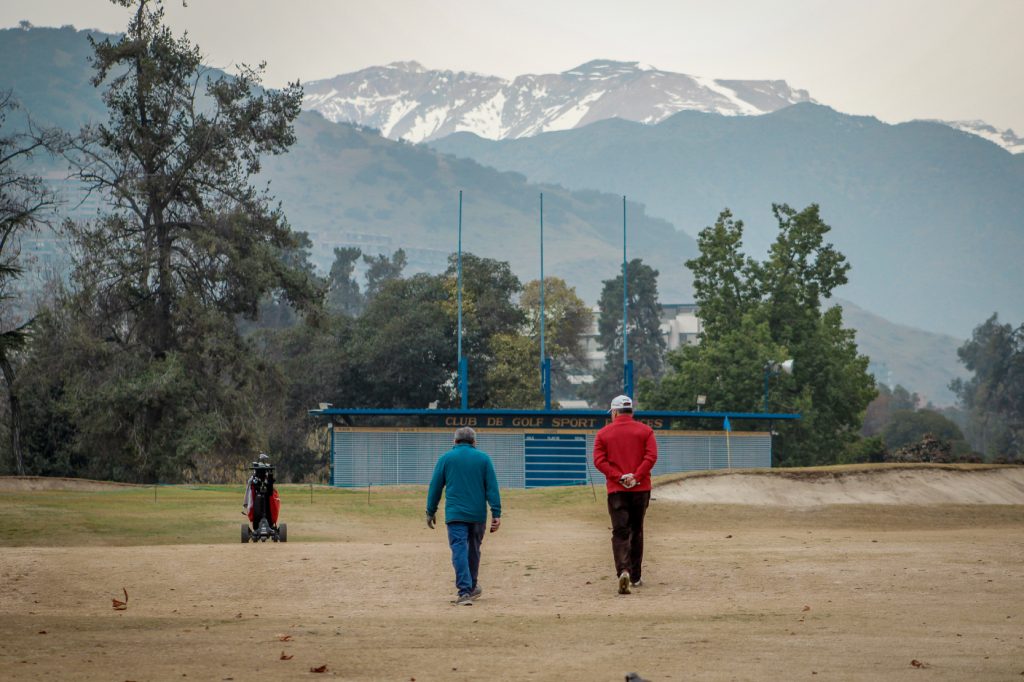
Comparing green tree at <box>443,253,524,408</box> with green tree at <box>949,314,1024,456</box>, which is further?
green tree at <box>949,314,1024,456</box>

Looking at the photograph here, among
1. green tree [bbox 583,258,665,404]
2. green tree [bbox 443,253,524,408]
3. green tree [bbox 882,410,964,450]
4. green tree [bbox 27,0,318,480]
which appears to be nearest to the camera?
green tree [bbox 27,0,318,480]

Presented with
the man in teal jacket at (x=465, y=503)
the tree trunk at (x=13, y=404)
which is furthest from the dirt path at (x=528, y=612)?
the tree trunk at (x=13, y=404)

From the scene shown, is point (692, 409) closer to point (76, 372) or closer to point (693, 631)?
point (76, 372)

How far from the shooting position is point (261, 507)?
24922mm

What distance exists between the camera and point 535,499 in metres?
41.1

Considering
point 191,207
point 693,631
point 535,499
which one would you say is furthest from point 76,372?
point 693,631

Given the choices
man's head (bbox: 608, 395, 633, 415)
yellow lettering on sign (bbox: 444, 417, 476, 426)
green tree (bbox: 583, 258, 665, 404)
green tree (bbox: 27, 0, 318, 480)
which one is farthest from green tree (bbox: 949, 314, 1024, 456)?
man's head (bbox: 608, 395, 633, 415)

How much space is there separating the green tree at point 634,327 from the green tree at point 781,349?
74.0 metres

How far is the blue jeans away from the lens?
16.6 metres

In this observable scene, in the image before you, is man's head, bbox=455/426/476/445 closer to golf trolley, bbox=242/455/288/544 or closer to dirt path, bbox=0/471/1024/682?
dirt path, bbox=0/471/1024/682

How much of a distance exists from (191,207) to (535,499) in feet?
96.5

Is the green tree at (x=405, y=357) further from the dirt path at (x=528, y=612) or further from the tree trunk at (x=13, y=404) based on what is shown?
the dirt path at (x=528, y=612)

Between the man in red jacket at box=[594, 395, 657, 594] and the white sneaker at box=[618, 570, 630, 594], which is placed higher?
the man in red jacket at box=[594, 395, 657, 594]

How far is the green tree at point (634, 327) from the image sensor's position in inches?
6432
